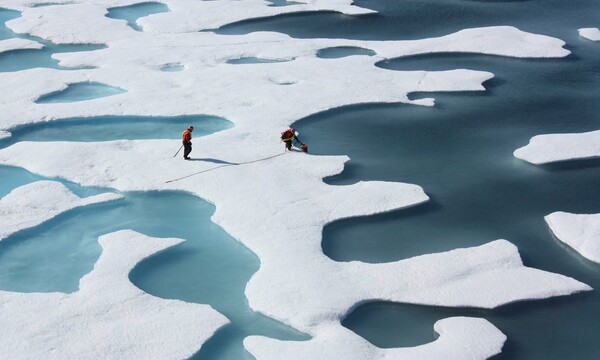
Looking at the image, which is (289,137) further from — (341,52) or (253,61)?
(341,52)

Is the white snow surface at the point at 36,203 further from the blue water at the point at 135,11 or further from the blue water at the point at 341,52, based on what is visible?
the blue water at the point at 135,11

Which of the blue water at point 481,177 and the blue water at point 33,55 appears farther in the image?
the blue water at point 33,55

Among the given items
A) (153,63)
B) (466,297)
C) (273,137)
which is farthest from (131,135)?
(466,297)

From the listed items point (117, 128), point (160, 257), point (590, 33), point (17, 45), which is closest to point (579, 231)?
point (160, 257)

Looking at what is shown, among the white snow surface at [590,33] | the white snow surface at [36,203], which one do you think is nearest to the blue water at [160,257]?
the white snow surface at [36,203]

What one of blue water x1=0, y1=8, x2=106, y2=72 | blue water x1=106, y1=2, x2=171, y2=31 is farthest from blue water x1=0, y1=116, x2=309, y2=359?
blue water x1=106, y1=2, x2=171, y2=31
